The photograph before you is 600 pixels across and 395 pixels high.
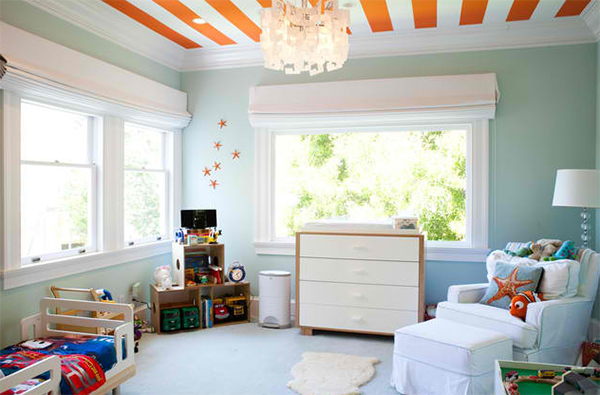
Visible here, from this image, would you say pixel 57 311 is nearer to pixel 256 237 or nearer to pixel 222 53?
pixel 256 237

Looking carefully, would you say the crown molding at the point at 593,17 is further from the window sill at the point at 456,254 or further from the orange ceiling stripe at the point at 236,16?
the orange ceiling stripe at the point at 236,16

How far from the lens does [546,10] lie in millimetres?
3609

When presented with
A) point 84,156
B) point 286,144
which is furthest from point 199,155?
point 84,156

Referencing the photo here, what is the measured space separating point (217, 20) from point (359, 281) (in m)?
2.44

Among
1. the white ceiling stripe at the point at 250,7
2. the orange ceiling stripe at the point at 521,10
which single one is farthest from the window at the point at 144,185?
the orange ceiling stripe at the point at 521,10

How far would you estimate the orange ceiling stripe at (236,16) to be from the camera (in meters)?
3.52

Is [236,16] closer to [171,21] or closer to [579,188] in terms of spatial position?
[171,21]

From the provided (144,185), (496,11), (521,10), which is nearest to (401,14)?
(496,11)

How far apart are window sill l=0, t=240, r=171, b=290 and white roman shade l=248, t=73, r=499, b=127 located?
157 centimetres

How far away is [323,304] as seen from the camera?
157 inches

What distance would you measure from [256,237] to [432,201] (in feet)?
5.64

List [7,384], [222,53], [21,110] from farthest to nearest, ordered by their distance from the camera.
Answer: [222,53] → [21,110] → [7,384]

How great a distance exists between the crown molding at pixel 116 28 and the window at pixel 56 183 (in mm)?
670

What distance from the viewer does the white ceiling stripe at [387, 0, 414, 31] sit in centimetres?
350
